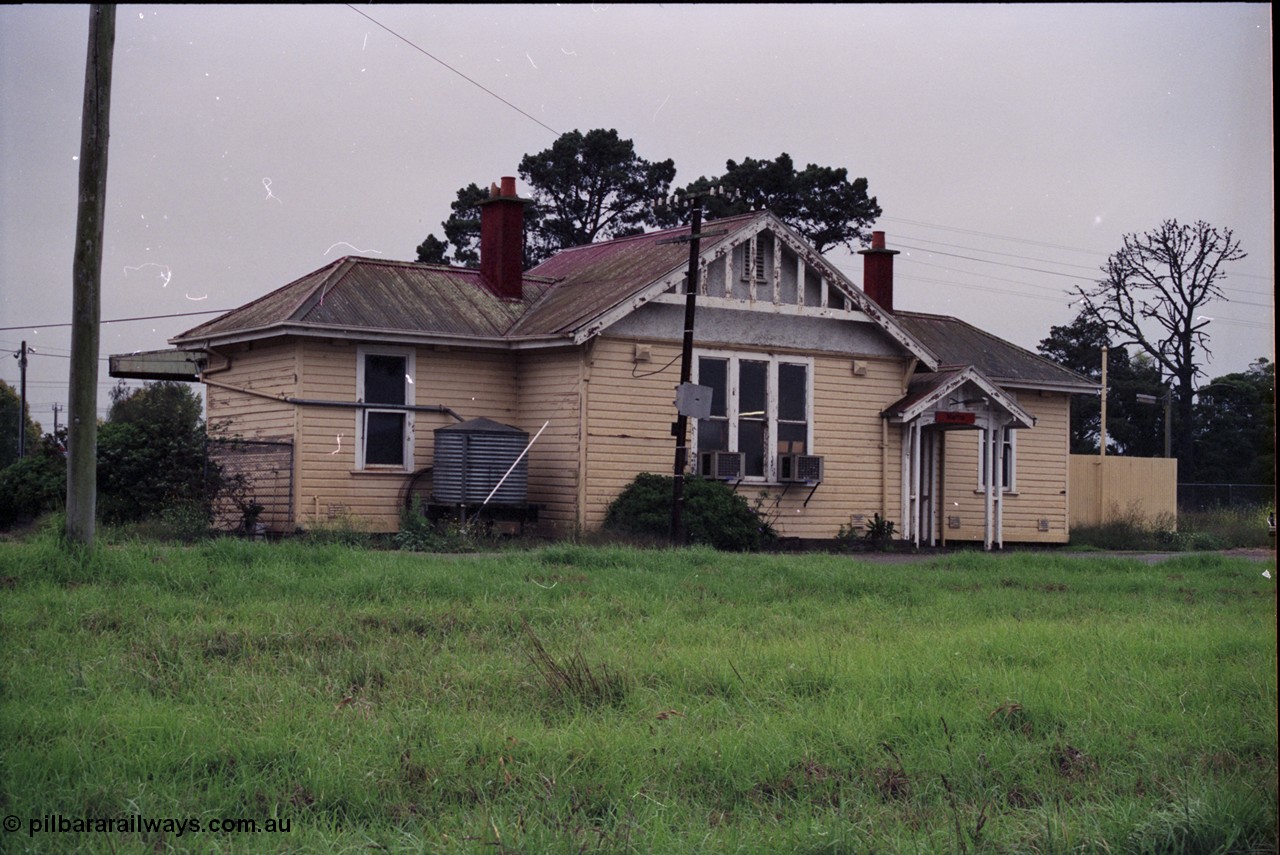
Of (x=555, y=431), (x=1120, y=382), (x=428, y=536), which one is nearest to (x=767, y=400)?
(x=555, y=431)

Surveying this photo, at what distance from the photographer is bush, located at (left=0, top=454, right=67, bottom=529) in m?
21.4

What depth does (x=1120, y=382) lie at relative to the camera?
44562mm

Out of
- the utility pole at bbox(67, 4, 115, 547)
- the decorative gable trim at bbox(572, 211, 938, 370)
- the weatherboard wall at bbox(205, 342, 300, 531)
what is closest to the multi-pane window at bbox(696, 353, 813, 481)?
the decorative gable trim at bbox(572, 211, 938, 370)

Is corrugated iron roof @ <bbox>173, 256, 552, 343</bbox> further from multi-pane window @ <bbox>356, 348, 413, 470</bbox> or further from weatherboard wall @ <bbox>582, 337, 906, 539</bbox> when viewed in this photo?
weatherboard wall @ <bbox>582, 337, 906, 539</bbox>

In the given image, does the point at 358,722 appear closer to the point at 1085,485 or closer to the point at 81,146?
the point at 81,146

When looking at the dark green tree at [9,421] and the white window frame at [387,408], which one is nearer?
the white window frame at [387,408]

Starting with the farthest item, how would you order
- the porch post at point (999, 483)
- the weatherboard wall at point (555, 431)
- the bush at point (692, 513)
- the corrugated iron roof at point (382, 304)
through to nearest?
the porch post at point (999, 483), the weatherboard wall at point (555, 431), the corrugated iron roof at point (382, 304), the bush at point (692, 513)

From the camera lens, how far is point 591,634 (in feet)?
35.2

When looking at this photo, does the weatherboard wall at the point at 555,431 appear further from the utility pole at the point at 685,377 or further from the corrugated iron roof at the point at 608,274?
the utility pole at the point at 685,377

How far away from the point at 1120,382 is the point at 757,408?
25.3 metres

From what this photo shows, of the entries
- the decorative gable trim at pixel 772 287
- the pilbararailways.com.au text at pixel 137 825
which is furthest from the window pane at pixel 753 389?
the pilbararailways.com.au text at pixel 137 825

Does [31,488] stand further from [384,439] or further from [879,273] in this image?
[879,273]

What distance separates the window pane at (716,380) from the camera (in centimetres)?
2289

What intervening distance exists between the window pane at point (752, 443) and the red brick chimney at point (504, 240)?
481 centimetres
